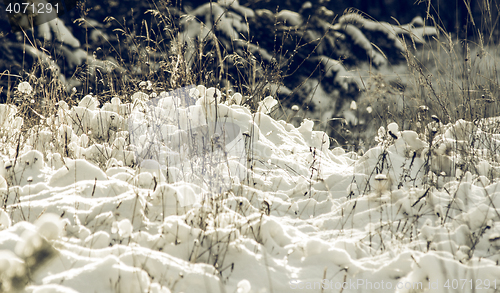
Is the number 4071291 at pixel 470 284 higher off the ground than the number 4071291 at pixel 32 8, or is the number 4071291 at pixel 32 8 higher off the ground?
the number 4071291 at pixel 32 8

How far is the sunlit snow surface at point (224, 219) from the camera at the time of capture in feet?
3.81

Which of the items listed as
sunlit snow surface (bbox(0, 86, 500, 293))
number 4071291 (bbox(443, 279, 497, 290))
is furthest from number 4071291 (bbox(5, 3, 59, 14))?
number 4071291 (bbox(443, 279, 497, 290))

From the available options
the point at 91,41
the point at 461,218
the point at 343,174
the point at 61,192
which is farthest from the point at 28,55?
the point at 461,218

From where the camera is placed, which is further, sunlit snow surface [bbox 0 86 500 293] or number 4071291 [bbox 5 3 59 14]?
number 4071291 [bbox 5 3 59 14]

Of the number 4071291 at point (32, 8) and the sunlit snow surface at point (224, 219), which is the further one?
the number 4071291 at point (32, 8)

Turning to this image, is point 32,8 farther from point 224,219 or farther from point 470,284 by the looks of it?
point 470,284

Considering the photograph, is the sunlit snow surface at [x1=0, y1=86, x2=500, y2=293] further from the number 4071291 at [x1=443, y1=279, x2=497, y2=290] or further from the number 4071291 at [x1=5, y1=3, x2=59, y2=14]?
the number 4071291 at [x1=5, y1=3, x2=59, y2=14]

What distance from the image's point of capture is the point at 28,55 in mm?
5227

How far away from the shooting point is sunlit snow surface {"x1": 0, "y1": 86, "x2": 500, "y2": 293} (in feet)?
3.81

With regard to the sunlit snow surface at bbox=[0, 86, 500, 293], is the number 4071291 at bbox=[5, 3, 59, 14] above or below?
above

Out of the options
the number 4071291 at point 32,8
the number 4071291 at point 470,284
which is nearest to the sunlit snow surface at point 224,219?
the number 4071291 at point 470,284

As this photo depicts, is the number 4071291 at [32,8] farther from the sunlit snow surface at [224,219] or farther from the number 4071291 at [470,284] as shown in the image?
the number 4071291 at [470,284]

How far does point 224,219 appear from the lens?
59.2 inches

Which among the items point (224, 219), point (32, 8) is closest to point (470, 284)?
point (224, 219)
